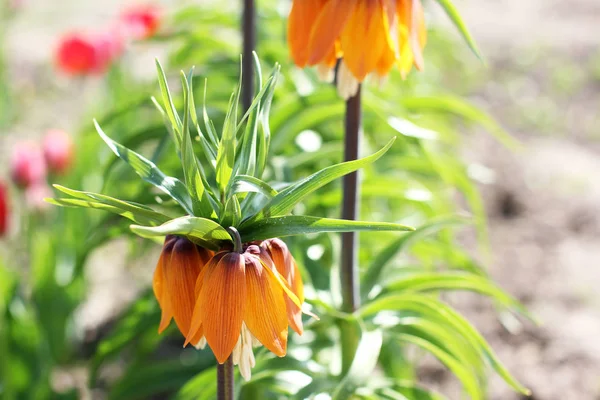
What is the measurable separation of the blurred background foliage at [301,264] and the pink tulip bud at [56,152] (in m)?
0.08

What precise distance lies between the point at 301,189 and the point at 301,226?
47mm

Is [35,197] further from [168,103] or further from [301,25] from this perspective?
[168,103]

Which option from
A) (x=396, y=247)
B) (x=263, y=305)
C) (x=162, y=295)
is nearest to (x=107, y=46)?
(x=396, y=247)

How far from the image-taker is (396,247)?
1.54 meters

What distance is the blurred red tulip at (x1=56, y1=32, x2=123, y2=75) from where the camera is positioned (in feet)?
9.33

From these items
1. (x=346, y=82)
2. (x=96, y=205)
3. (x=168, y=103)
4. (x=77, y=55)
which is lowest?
(x=96, y=205)

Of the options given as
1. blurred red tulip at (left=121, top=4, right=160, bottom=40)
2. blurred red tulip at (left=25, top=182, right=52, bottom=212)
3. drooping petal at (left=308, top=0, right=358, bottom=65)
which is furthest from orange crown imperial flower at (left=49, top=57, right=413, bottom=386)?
blurred red tulip at (left=121, top=4, right=160, bottom=40)

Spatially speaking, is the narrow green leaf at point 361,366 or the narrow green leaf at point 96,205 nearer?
the narrow green leaf at point 96,205

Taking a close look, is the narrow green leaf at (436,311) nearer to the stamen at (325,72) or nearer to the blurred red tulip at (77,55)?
the stamen at (325,72)

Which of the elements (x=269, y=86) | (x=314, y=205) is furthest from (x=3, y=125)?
(x=269, y=86)

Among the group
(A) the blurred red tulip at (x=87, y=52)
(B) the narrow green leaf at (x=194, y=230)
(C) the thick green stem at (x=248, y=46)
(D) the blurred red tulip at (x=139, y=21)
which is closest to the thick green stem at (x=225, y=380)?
(B) the narrow green leaf at (x=194, y=230)

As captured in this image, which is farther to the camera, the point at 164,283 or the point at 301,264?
the point at 301,264

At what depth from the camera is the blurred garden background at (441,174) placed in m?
2.02

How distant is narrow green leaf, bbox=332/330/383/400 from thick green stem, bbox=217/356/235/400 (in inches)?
9.4
